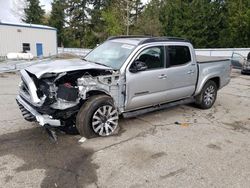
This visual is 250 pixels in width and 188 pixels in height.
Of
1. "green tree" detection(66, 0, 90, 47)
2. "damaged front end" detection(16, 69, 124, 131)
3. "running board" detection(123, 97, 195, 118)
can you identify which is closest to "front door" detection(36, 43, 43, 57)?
"green tree" detection(66, 0, 90, 47)

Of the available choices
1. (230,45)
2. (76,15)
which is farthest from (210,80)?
(76,15)

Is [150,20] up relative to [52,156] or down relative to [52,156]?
up

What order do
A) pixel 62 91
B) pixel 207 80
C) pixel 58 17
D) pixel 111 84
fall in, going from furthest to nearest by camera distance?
pixel 58 17 → pixel 207 80 → pixel 111 84 → pixel 62 91

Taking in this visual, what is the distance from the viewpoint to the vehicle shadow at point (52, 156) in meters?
3.47

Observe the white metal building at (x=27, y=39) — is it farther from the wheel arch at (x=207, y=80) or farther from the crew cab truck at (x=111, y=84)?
the wheel arch at (x=207, y=80)

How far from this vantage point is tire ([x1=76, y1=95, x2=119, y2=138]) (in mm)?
4477

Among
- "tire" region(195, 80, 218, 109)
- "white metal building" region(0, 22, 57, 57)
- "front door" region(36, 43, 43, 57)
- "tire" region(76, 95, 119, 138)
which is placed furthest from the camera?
"front door" region(36, 43, 43, 57)

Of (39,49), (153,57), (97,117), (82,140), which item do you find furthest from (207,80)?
(39,49)

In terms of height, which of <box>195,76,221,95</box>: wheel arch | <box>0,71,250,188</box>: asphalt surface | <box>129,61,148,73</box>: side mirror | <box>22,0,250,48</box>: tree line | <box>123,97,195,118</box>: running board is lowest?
<box>0,71,250,188</box>: asphalt surface

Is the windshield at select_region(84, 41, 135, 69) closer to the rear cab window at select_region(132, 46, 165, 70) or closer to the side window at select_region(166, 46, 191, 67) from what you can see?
the rear cab window at select_region(132, 46, 165, 70)

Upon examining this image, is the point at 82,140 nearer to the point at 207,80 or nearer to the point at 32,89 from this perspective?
the point at 32,89

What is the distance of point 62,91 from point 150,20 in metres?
40.2

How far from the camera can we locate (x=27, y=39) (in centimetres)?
2852

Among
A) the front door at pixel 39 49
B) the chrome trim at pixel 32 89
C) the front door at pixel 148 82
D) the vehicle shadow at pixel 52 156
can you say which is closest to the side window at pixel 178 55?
the front door at pixel 148 82
